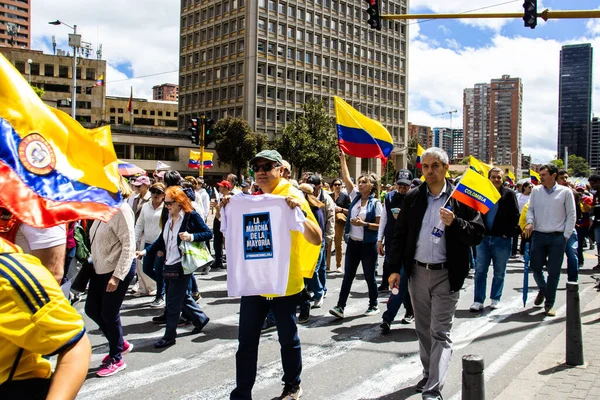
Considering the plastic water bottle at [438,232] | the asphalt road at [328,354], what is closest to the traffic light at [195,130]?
the asphalt road at [328,354]

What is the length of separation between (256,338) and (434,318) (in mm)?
1490

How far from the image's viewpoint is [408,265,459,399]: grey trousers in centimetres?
459

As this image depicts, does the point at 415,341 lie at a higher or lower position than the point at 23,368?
lower

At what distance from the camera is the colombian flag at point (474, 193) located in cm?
479

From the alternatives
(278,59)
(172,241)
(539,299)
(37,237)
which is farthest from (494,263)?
(278,59)

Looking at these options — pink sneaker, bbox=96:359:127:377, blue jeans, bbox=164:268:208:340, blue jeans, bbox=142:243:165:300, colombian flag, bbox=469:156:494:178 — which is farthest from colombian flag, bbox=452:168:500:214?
blue jeans, bbox=142:243:165:300

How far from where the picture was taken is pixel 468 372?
128 inches

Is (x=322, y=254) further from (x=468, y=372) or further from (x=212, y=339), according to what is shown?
(x=468, y=372)

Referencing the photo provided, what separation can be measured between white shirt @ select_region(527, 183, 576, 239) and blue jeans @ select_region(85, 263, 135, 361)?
222 inches

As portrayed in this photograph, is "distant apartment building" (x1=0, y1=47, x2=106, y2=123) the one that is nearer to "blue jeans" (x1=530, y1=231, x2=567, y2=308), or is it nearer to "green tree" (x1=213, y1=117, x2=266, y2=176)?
"green tree" (x1=213, y1=117, x2=266, y2=176)

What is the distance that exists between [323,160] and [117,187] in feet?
191

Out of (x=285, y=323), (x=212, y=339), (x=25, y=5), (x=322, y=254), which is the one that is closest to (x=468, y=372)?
(x=285, y=323)

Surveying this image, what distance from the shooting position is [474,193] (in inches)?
190

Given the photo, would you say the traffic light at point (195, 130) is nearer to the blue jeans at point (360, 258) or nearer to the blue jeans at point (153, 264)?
the blue jeans at point (153, 264)
